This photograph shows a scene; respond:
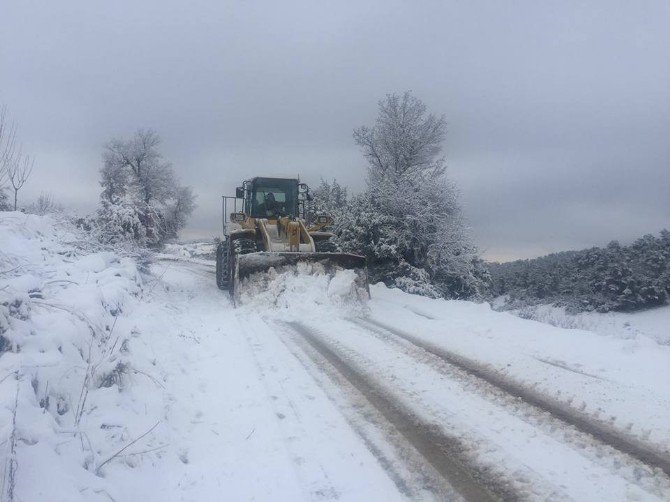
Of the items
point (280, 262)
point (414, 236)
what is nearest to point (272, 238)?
point (280, 262)

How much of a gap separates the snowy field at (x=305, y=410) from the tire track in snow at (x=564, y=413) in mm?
21

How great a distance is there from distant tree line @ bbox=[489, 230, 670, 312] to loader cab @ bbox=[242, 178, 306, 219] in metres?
14.1

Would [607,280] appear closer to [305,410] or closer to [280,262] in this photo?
[280,262]

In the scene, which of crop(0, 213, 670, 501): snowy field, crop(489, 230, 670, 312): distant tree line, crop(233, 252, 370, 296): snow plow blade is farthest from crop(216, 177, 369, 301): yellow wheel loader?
crop(489, 230, 670, 312): distant tree line

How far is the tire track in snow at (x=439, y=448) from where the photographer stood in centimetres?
332

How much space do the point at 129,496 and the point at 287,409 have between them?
1837 mm

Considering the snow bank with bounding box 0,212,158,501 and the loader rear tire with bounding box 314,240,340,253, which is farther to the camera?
the loader rear tire with bounding box 314,240,340,253

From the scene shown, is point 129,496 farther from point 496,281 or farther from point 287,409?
point 496,281

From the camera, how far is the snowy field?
3.31 meters

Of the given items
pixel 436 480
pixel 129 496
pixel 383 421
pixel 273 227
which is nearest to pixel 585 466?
pixel 436 480

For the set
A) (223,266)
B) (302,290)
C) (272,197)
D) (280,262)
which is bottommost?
(302,290)

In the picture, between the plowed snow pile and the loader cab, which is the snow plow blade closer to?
the plowed snow pile

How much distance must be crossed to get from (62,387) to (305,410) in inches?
83.2

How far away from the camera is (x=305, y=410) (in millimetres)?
4750
